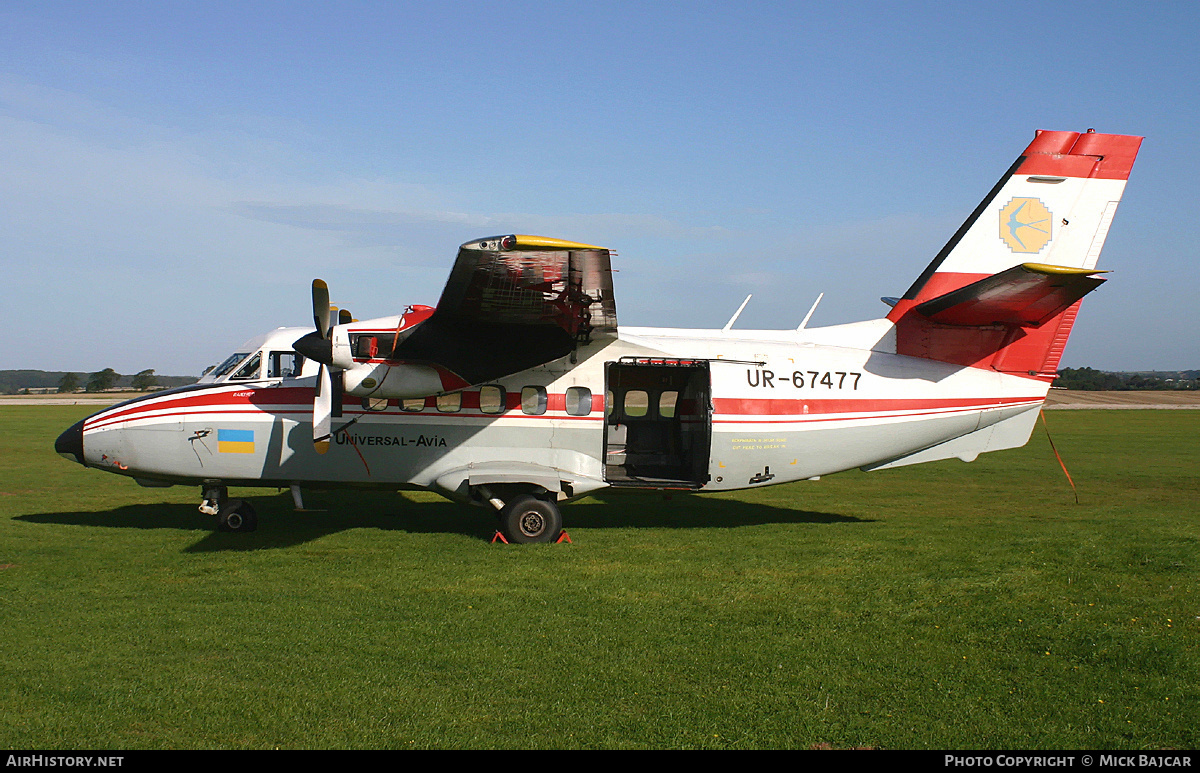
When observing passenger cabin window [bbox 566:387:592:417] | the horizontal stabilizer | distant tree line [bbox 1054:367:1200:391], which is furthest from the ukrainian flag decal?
distant tree line [bbox 1054:367:1200:391]

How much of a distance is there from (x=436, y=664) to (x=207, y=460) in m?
7.26

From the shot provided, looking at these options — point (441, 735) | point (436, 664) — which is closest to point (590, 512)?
point (436, 664)

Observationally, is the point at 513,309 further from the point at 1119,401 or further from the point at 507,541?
the point at 1119,401

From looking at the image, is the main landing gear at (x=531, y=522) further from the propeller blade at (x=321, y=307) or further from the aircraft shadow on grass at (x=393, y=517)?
the propeller blade at (x=321, y=307)

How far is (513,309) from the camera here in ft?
32.9

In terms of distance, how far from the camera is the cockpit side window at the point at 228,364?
12.4 m

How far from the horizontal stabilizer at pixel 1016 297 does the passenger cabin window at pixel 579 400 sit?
528 cm

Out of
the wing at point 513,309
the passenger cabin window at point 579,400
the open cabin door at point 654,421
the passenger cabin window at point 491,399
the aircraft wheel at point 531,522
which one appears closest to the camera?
the wing at point 513,309

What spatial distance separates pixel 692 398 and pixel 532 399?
2.78m

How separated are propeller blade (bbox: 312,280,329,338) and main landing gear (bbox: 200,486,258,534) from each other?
3.62m

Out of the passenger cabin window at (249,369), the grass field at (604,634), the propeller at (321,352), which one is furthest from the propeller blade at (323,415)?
the passenger cabin window at (249,369)

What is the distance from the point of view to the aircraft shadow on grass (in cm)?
1220

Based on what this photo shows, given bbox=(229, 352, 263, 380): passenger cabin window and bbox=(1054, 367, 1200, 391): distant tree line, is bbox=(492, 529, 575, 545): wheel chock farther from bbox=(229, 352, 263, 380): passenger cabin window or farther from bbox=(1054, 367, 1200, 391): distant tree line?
bbox=(1054, 367, 1200, 391): distant tree line

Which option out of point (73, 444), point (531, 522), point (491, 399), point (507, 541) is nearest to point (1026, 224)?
point (491, 399)
